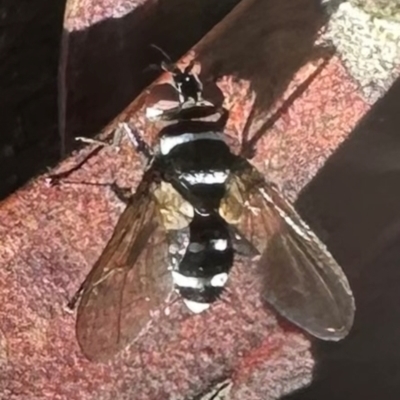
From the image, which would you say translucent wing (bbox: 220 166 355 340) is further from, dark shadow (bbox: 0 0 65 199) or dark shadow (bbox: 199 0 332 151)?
dark shadow (bbox: 0 0 65 199)

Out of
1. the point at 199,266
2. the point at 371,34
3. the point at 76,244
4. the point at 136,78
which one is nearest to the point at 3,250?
the point at 76,244

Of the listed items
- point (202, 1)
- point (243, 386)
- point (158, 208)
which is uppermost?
point (202, 1)

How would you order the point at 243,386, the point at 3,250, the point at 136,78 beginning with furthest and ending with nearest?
the point at 136,78 → the point at 243,386 → the point at 3,250

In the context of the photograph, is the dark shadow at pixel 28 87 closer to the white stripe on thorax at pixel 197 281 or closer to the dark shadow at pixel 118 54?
the dark shadow at pixel 118 54

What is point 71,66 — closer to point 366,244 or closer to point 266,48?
point 266,48

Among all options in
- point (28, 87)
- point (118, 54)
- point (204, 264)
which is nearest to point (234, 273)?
point (204, 264)

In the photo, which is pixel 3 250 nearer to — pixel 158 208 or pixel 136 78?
pixel 158 208
